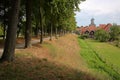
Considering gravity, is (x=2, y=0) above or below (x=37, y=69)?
above

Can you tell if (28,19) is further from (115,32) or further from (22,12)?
(115,32)

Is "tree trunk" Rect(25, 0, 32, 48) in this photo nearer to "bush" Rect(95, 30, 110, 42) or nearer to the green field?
the green field

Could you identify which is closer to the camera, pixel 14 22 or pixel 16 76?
pixel 16 76

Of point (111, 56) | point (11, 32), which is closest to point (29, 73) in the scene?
point (11, 32)

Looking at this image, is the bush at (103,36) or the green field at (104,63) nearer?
the green field at (104,63)

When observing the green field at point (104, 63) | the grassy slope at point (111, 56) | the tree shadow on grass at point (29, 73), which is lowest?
the grassy slope at point (111, 56)

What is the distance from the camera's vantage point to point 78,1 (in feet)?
→ 96.1

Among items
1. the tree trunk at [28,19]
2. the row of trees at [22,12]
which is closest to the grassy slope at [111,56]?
the row of trees at [22,12]

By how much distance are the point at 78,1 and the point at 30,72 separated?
1652cm

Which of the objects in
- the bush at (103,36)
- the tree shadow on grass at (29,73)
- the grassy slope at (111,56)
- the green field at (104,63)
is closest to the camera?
the tree shadow on grass at (29,73)

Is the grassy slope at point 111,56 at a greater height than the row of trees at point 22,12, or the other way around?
the row of trees at point 22,12

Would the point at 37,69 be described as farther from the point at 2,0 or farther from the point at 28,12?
the point at 2,0

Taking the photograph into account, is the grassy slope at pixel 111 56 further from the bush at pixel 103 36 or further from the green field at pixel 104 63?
the bush at pixel 103 36

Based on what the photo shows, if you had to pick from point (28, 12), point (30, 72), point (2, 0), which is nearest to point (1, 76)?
point (30, 72)
